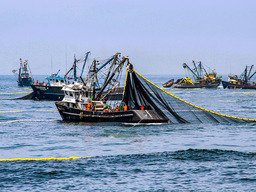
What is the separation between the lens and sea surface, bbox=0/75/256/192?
43344 mm

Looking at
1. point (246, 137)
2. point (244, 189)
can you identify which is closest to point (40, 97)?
point (246, 137)

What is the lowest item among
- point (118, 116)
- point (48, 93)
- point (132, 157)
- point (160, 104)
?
point (132, 157)

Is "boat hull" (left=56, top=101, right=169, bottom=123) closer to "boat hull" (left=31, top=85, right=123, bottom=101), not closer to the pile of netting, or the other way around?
the pile of netting

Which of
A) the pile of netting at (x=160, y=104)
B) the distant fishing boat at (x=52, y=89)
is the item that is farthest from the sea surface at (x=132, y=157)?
the distant fishing boat at (x=52, y=89)

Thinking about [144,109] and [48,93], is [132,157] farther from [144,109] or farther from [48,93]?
[48,93]

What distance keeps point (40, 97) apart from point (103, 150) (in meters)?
105

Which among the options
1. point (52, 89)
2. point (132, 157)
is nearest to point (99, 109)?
point (132, 157)

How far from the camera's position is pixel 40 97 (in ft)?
533

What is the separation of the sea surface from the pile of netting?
4.40 ft

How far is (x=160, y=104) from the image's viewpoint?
262 ft

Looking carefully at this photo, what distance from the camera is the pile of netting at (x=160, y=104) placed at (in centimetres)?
7881

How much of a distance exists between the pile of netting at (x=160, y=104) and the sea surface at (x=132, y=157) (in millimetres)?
1340

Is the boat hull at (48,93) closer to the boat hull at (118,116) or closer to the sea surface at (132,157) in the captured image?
the boat hull at (118,116)

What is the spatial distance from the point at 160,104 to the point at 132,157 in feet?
87.1
